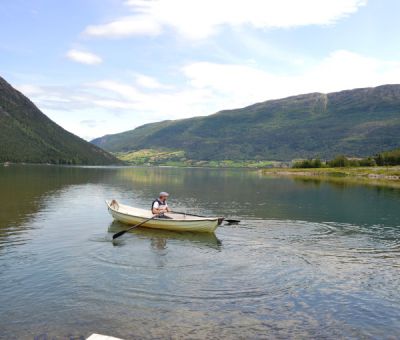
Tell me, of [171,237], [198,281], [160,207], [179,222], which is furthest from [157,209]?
[198,281]

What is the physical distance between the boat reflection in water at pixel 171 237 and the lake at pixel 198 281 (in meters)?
0.10

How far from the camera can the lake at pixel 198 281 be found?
56.3 feet

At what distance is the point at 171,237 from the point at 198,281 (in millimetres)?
13038

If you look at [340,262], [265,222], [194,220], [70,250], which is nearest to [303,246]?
[340,262]

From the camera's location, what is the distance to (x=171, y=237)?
36062 mm

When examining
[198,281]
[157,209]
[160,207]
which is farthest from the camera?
[160,207]

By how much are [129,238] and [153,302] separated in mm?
16193

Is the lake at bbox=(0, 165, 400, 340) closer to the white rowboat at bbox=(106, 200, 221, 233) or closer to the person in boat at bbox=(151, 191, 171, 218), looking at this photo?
the white rowboat at bbox=(106, 200, 221, 233)

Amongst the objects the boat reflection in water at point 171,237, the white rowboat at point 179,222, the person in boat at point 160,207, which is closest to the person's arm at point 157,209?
the person in boat at point 160,207

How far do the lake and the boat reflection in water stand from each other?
0.10 metres

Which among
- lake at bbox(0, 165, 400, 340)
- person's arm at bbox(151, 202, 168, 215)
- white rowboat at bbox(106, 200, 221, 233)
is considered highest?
person's arm at bbox(151, 202, 168, 215)

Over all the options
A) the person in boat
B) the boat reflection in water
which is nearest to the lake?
the boat reflection in water

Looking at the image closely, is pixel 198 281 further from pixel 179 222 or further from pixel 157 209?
pixel 157 209

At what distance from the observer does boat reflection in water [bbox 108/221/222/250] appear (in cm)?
3356
